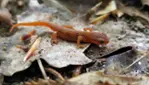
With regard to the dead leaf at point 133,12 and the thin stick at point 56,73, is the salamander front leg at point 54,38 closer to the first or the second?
the thin stick at point 56,73

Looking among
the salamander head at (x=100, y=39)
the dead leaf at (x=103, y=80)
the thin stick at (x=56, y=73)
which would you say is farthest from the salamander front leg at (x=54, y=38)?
the dead leaf at (x=103, y=80)

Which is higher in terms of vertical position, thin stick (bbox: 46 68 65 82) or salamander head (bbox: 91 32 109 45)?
salamander head (bbox: 91 32 109 45)

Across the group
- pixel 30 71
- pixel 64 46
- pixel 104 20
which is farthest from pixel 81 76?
pixel 104 20

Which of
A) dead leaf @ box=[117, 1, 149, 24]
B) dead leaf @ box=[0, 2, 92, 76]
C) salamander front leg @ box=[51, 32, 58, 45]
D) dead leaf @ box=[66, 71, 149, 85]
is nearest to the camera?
dead leaf @ box=[66, 71, 149, 85]

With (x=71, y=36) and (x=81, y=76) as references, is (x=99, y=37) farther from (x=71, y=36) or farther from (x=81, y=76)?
(x=81, y=76)

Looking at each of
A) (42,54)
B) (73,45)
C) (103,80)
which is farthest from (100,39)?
(103,80)

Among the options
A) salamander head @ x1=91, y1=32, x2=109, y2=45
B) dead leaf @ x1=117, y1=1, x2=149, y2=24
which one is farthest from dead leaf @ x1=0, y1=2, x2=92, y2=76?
dead leaf @ x1=117, y1=1, x2=149, y2=24

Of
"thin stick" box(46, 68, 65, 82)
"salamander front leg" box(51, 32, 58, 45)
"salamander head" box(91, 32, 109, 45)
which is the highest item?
"salamander front leg" box(51, 32, 58, 45)

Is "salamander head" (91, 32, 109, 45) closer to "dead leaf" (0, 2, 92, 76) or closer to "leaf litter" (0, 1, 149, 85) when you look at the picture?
"leaf litter" (0, 1, 149, 85)

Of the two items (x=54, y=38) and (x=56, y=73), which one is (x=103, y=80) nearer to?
(x=56, y=73)

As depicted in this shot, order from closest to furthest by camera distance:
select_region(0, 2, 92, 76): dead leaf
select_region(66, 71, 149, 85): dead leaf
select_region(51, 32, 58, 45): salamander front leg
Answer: select_region(66, 71, 149, 85): dead leaf
select_region(0, 2, 92, 76): dead leaf
select_region(51, 32, 58, 45): salamander front leg
